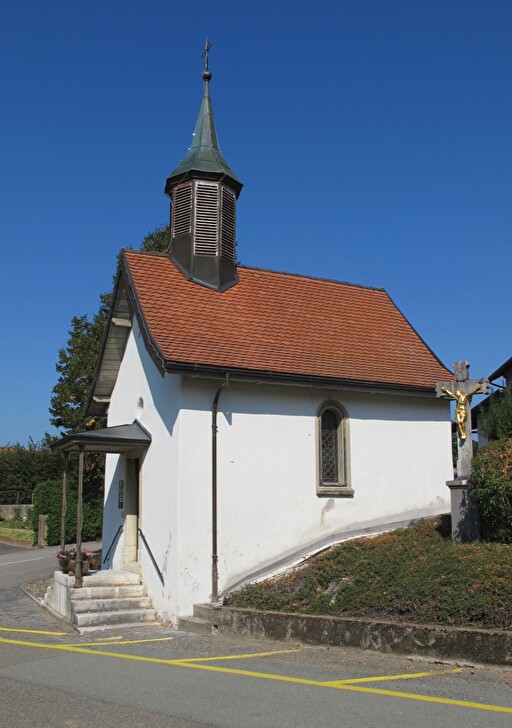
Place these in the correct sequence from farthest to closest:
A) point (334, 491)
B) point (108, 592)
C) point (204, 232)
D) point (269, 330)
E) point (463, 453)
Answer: point (204, 232)
point (269, 330)
point (334, 491)
point (108, 592)
point (463, 453)

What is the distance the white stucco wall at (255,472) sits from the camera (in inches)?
512

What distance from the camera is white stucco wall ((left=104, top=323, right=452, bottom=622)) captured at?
12992mm

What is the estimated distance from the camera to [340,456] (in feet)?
49.6

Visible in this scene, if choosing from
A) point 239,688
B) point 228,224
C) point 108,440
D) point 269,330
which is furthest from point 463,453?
point 228,224

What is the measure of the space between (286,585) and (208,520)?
1.93 metres

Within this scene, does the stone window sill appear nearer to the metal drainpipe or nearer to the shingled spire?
the metal drainpipe

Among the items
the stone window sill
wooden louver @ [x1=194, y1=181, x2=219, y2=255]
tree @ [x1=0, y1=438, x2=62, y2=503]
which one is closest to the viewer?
the stone window sill

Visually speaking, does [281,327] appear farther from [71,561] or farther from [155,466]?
[71,561]

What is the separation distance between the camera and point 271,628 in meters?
10.4

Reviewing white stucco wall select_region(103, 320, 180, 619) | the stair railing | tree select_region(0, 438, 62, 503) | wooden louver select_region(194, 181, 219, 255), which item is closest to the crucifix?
white stucco wall select_region(103, 320, 180, 619)

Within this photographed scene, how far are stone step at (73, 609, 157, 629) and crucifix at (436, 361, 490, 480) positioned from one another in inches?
238

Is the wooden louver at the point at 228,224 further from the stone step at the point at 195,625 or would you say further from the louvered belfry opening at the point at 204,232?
the stone step at the point at 195,625

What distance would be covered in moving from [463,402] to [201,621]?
5.86m

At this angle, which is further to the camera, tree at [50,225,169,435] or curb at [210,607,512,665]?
tree at [50,225,169,435]
